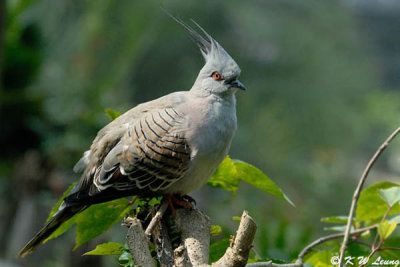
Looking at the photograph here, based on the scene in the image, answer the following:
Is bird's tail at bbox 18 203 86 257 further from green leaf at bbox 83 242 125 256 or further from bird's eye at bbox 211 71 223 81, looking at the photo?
bird's eye at bbox 211 71 223 81

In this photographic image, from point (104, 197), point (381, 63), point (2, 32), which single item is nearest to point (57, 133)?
point (2, 32)

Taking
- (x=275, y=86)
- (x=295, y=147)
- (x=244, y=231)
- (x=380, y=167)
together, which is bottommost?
(x=380, y=167)

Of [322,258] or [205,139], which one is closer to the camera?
[322,258]

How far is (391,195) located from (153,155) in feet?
2.33

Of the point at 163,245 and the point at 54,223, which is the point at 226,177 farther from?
the point at 54,223

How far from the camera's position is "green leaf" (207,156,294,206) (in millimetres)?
1400

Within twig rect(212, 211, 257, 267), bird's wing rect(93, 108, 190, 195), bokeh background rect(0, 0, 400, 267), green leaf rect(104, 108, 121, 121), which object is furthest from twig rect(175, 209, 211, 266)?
bokeh background rect(0, 0, 400, 267)

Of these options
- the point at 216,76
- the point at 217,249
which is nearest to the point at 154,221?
the point at 217,249

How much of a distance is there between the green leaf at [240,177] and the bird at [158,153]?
0.04 m

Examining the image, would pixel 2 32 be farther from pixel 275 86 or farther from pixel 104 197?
pixel 275 86

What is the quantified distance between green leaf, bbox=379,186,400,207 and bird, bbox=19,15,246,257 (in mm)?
486

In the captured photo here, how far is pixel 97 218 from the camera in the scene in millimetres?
1461

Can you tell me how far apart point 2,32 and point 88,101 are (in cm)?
191

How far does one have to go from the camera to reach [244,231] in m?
1.04
